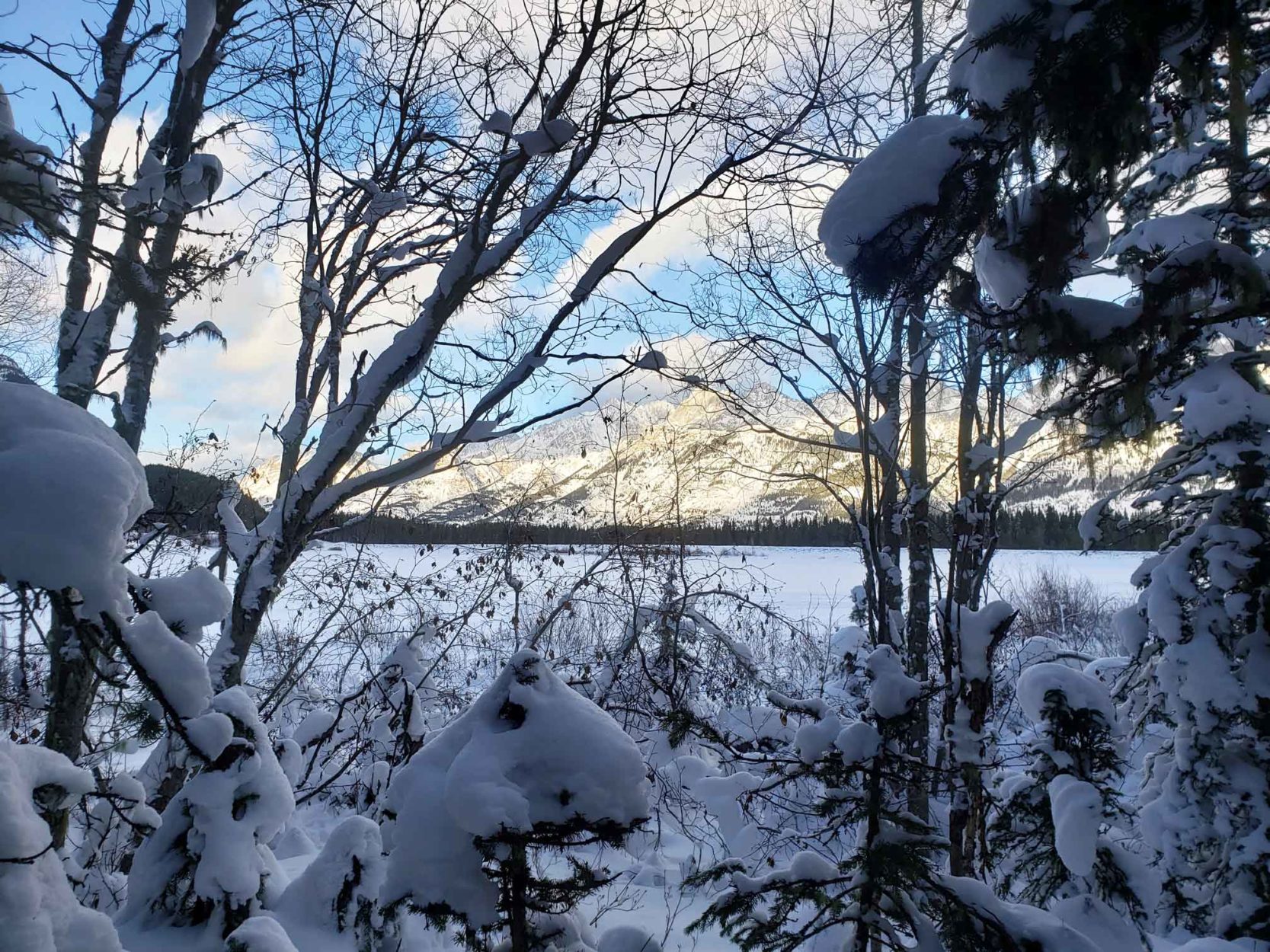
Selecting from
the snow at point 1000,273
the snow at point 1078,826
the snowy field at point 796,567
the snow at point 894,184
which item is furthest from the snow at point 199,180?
the snow at point 1078,826

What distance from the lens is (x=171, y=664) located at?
5.44 ft

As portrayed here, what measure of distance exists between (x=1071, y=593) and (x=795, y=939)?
16.2 m

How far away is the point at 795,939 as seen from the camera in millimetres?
1953

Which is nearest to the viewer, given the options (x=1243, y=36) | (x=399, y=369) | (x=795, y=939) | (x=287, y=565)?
(x=795, y=939)

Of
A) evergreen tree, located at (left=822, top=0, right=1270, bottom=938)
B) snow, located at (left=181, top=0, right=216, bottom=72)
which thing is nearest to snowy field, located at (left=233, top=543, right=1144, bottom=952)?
evergreen tree, located at (left=822, top=0, right=1270, bottom=938)

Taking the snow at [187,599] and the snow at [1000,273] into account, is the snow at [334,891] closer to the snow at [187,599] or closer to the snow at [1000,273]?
the snow at [187,599]

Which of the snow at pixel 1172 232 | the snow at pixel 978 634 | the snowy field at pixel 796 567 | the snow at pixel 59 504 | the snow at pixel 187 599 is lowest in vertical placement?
the snowy field at pixel 796 567

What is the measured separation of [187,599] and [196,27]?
324cm

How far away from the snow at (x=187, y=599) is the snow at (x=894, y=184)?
2.55 m

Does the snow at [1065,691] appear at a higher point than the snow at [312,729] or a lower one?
higher

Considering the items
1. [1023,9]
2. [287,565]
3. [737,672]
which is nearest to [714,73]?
[1023,9]

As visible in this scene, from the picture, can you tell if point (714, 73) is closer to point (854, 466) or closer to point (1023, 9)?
point (1023, 9)

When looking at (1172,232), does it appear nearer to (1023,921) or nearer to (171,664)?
(1023,921)

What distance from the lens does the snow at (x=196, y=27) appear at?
135 inches
